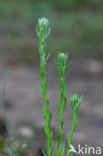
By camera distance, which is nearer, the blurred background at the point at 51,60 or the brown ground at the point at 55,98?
the brown ground at the point at 55,98

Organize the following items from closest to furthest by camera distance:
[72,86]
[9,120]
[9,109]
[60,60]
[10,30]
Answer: [60,60]
[9,120]
[9,109]
[72,86]
[10,30]

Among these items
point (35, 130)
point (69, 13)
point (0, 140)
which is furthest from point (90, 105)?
point (69, 13)

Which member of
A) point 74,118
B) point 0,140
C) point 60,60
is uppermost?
point 60,60

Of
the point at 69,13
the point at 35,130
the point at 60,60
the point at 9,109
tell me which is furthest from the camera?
the point at 69,13

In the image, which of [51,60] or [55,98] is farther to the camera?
[51,60]

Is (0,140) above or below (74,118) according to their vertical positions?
below

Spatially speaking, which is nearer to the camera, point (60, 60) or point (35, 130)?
point (60, 60)

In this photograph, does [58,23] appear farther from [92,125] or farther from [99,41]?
[92,125]

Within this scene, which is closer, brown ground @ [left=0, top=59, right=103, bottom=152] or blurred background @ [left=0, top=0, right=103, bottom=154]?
brown ground @ [left=0, top=59, right=103, bottom=152]
